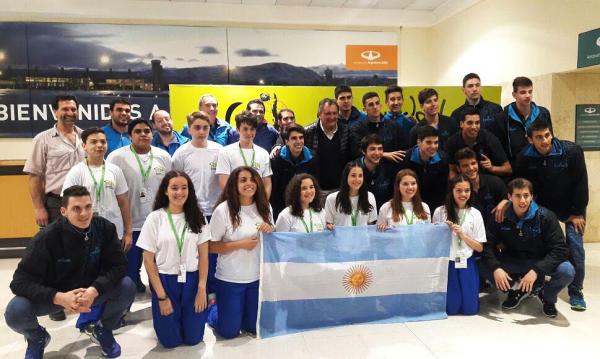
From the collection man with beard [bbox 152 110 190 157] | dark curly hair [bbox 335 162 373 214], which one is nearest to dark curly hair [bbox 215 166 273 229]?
dark curly hair [bbox 335 162 373 214]

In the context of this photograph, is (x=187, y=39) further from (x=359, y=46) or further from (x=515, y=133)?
(x=515, y=133)

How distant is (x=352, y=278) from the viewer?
344cm

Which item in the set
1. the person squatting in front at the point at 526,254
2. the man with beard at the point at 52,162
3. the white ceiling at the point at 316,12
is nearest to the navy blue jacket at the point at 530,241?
the person squatting in front at the point at 526,254

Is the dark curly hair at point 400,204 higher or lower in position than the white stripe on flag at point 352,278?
higher

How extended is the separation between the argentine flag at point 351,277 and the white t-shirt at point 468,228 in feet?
0.23

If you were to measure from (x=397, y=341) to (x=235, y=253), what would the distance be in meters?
1.38

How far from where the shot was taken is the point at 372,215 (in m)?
3.76

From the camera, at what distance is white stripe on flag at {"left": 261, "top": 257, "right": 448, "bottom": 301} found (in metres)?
3.31

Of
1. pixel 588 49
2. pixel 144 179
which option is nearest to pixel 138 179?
pixel 144 179

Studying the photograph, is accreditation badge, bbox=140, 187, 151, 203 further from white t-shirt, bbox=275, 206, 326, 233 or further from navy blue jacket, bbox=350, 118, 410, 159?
navy blue jacket, bbox=350, 118, 410, 159

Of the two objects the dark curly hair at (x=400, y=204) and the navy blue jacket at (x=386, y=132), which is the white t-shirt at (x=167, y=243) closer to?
the dark curly hair at (x=400, y=204)

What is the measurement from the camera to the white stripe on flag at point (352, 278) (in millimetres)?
3307

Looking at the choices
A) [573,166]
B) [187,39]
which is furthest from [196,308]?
[187,39]

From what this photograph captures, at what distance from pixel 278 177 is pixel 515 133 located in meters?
2.52
